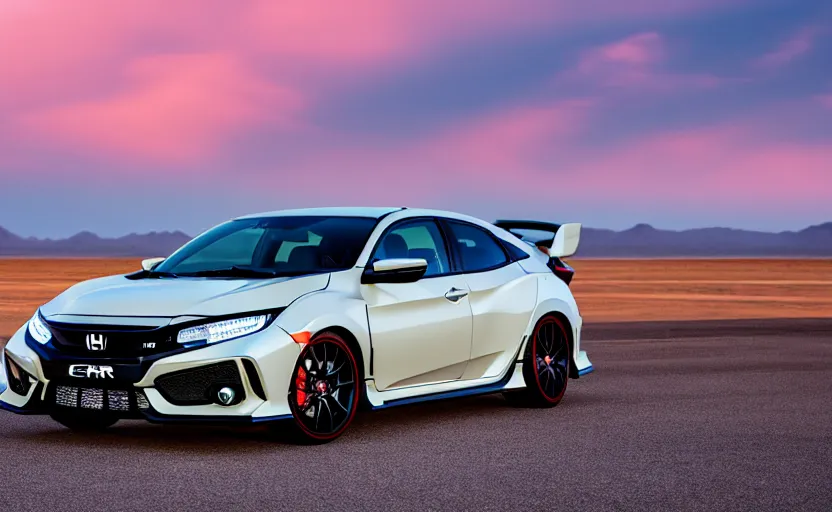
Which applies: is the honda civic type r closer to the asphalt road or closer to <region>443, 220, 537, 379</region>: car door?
<region>443, 220, 537, 379</region>: car door

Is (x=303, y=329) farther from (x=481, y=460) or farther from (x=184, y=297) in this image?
(x=481, y=460)

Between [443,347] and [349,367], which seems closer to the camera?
[349,367]

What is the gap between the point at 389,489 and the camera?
7371mm

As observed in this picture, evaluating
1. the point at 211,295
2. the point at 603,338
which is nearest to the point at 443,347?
the point at 211,295

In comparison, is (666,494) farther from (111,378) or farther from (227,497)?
(111,378)

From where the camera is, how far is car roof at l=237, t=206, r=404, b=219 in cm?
1040

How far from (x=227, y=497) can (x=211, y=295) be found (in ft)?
6.22

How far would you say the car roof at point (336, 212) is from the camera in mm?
10398

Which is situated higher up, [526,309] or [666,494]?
[526,309]

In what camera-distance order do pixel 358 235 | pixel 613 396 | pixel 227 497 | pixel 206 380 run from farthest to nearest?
1. pixel 613 396
2. pixel 358 235
3. pixel 206 380
4. pixel 227 497

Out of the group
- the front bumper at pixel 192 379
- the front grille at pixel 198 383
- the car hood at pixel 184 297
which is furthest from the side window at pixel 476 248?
the front grille at pixel 198 383

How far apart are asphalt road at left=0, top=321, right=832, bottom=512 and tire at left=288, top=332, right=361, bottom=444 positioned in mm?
153

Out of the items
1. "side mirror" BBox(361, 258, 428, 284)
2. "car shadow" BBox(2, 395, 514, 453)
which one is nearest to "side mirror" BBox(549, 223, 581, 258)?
"car shadow" BBox(2, 395, 514, 453)

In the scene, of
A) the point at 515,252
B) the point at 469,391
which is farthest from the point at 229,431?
the point at 515,252
